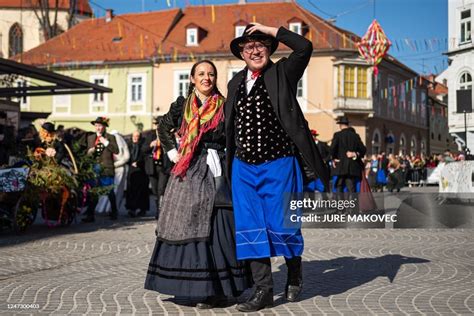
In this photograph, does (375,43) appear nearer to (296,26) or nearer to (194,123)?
(296,26)

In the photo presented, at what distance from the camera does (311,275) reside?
657 cm

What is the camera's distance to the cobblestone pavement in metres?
5.05

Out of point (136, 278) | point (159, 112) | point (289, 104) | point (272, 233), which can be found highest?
point (159, 112)

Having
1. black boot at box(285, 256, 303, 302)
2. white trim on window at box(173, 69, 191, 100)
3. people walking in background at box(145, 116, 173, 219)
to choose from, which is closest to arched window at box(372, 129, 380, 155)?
white trim on window at box(173, 69, 191, 100)

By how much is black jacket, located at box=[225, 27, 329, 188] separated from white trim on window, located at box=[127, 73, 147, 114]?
1695 inches

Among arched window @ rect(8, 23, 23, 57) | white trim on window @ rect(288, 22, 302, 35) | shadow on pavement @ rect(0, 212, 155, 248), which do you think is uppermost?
arched window @ rect(8, 23, 23, 57)

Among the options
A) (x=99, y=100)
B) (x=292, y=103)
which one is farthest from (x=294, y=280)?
(x=99, y=100)

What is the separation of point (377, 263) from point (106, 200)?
7.93m

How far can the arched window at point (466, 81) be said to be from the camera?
41.0 meters

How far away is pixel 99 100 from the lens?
49000mm

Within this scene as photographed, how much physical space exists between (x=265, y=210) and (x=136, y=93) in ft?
144

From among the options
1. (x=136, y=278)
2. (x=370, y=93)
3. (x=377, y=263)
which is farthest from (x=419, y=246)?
(x=370, y=93)

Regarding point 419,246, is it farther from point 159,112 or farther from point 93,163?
point 159,112

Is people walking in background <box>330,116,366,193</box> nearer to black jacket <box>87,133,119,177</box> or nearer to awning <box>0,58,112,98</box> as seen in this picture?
black jacket <box>87,133,119,177</box>
